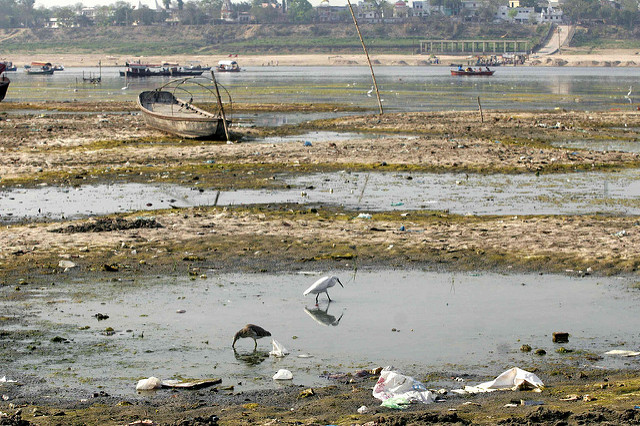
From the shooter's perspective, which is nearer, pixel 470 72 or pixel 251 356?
pixel 251 356

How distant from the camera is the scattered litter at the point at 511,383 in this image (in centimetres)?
721

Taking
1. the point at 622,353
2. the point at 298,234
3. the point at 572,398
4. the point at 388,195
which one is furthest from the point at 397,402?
the point at 388,195

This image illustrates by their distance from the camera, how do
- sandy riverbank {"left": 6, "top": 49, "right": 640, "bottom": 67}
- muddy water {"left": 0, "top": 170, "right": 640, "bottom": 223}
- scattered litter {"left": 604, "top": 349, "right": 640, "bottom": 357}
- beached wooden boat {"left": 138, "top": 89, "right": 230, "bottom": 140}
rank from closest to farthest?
scattered litter {"left": 604, "top": 349, "right": 640, "bottom": 357} < muddy water {"left": 0, "top": 170, "right": 640, "bottom": 223} < beached wooden boat {"left": 138, "top": 89, "right": 230, "bottom": 140} < sandy riverbank {"left": 6, "top": 49, "right": 640, "bottom": 67}

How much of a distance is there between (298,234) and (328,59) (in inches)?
5841

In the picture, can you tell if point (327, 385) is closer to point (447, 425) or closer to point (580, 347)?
point (447, 425)

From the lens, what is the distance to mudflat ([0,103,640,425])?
6.73 m

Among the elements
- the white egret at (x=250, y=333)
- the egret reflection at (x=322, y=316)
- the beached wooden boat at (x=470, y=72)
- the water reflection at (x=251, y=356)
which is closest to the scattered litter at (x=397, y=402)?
the water reflection at (x=251, y=356)

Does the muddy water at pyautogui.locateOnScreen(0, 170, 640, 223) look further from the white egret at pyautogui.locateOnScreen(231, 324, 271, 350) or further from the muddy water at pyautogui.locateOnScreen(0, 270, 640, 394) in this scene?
the white egret at pyautogui.locateOnScreen(231, 324, 271, 350)

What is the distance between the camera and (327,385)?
7.57 metres

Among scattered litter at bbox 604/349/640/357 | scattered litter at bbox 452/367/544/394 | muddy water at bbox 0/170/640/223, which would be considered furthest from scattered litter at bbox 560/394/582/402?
muddy water at bbox 0/170/640/223

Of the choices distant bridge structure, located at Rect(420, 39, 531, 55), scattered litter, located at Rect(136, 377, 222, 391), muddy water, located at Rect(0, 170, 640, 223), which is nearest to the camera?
scattered litter, located at Rect(136, 377, 222, 391)

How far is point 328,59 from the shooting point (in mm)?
159500

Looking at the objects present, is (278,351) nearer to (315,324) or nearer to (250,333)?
(250,333)

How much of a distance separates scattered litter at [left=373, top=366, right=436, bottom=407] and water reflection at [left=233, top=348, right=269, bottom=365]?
5.03 feet
